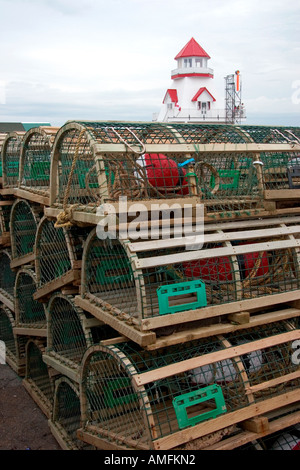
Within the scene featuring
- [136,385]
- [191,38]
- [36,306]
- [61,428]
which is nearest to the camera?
[136,385]

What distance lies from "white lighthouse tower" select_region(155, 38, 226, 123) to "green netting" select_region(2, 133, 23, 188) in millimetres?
19922

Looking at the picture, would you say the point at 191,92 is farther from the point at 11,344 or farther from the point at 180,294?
the point at 180,294

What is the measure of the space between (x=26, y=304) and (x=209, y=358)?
340 cm

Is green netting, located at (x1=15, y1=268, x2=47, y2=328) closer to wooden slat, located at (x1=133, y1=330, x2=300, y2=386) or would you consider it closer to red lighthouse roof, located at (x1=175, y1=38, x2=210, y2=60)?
wooden slat, located at (x1=133, y1=330, x2=300, y2=386)

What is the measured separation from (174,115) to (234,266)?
23469mm

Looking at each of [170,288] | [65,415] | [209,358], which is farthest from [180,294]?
[65,415]

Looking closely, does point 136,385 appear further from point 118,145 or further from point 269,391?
point 118,145

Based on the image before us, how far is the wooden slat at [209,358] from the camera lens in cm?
275

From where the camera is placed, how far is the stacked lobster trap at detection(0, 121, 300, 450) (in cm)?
296

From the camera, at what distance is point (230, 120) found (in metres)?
24.0

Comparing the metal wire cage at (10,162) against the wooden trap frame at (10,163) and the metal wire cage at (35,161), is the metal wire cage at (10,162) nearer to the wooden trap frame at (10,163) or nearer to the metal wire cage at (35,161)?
the wooden trap frame at (10,163)

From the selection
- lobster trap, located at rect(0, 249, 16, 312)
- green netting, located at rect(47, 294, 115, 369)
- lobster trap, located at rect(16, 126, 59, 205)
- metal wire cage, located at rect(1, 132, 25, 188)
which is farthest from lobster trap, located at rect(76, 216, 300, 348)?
lobster trap, located at rect(0, 249, 16, 312)

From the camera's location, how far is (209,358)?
2977mm

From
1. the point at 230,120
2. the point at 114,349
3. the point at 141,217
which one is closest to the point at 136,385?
the point at 114,349
